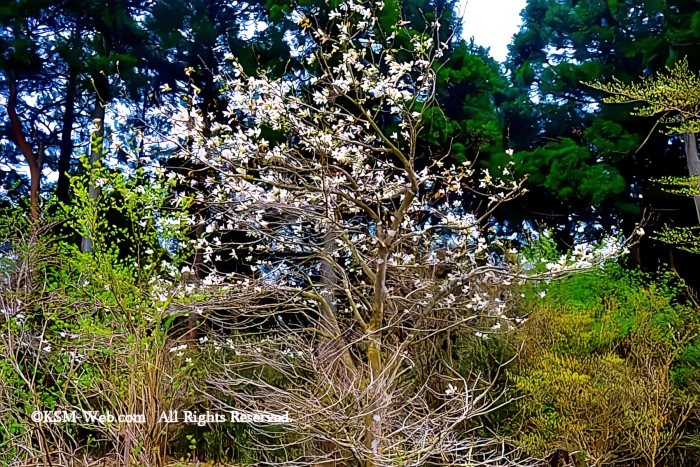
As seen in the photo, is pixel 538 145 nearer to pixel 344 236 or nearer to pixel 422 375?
pixel 422 375

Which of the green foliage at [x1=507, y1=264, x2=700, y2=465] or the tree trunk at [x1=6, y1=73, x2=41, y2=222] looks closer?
the green foliage at [x1=507, y1=264, x2=700, y2=465]

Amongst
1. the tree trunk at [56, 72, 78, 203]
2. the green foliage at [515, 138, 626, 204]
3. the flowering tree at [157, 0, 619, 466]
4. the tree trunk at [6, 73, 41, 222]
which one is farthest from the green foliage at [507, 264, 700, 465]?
the tree trunk at [6, 73, 41, 222]

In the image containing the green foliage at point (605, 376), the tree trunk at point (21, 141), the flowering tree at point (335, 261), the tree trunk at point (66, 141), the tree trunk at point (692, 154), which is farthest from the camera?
the tree trunk at point (21, 141)

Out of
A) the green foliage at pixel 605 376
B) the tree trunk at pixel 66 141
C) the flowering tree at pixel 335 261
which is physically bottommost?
the green foliage at pixel 605 376

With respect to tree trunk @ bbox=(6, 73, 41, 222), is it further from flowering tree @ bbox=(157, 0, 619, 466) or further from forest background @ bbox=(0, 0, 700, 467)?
flowering tree @ bbox=(157, 0, 619, 466)

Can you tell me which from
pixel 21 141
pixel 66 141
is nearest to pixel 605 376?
pixel 66 141

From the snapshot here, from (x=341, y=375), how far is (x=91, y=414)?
56.5 inches

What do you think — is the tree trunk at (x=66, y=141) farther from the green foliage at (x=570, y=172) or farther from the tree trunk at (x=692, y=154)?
the tree trunk at (x=692, y=154)

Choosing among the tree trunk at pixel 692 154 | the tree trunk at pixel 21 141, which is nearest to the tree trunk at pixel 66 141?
the tree trunk at pixel 21 141

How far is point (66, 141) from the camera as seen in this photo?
7.71 metres

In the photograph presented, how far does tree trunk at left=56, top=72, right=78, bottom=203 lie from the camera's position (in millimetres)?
7348

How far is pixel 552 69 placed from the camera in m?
8.19

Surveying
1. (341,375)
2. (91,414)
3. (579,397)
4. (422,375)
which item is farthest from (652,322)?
(91,414)

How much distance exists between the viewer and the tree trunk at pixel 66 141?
24.1 ft
